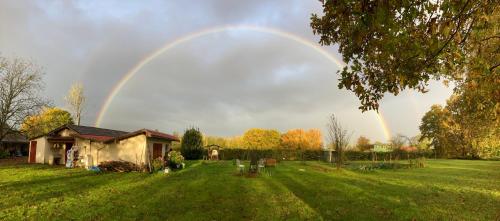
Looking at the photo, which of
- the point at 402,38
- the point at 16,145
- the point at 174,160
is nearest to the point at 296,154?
the point at 174,160

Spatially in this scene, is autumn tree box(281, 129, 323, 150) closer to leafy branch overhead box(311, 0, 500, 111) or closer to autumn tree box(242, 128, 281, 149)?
autumn tree box(242, 128, 281, 149)

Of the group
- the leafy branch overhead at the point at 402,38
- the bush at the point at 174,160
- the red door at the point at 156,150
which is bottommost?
the bush at the point at 174,160

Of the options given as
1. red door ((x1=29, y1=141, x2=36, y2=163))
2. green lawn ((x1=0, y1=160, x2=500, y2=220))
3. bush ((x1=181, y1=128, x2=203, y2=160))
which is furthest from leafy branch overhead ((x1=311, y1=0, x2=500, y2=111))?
bush ((x1=181, y1=128, x2=203, y2=160))

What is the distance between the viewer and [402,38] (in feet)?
18.4

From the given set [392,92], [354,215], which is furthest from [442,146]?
[392,92]

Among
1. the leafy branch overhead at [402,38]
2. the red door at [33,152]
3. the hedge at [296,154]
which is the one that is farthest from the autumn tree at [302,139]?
the leafy branch overhead at [402,38]

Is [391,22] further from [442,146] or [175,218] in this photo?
[442,146]

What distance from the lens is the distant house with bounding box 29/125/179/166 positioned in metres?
30.8

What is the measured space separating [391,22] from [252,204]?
30.9 ft

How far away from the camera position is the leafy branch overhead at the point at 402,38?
16.8 ft

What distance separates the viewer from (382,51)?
634 cm

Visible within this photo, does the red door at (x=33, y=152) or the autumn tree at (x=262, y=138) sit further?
the autumn tree at (x=262, y=138)

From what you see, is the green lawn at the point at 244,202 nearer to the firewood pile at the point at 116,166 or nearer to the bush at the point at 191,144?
the firewood pile at the point at 116,166

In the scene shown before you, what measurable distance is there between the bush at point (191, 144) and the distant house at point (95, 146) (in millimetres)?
8535
